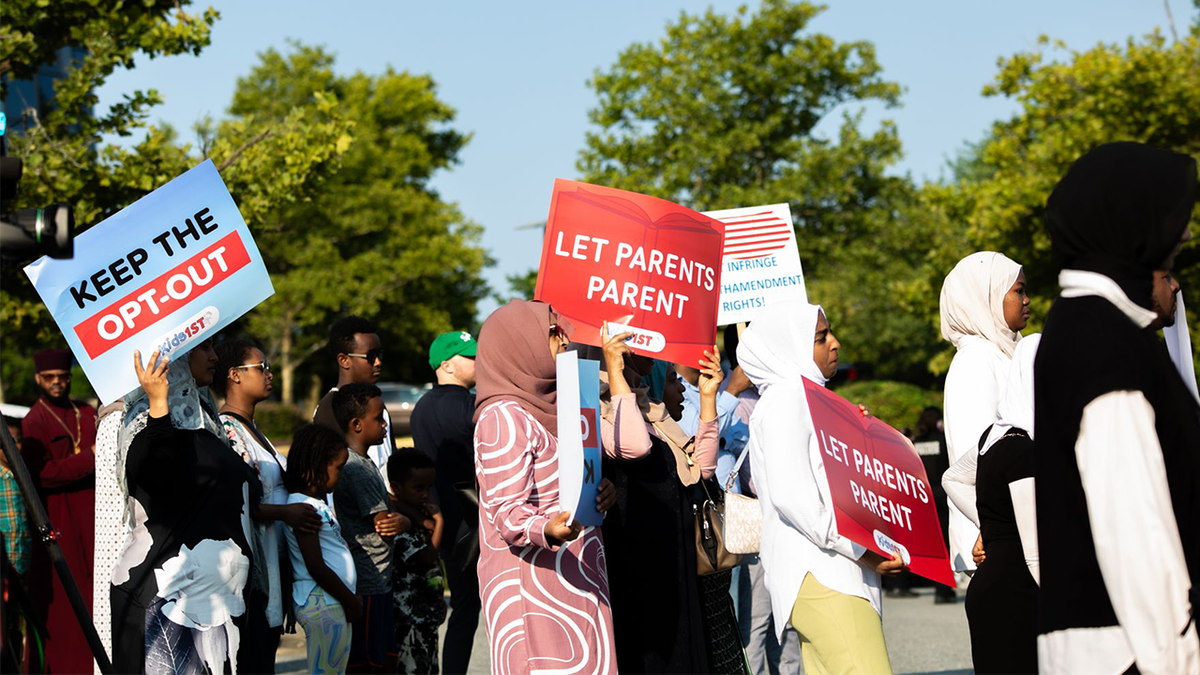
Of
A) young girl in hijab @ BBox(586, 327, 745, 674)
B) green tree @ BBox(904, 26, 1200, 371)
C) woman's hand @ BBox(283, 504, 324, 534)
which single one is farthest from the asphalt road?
green tree @ BBox(904, 26, 1200, 371)

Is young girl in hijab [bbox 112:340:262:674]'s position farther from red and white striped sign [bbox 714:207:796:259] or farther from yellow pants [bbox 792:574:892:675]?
red and white striped sign [bbox 714:207:796:259]

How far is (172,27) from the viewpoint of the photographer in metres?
12.1

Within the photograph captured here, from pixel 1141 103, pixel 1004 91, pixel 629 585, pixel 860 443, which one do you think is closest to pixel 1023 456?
pixel 860 443

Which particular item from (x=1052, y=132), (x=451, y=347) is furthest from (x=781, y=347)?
(x=1052, y=132)

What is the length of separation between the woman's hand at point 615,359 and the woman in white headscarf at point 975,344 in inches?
47.2

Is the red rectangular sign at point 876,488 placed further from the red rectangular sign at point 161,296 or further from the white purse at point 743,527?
the red rectangular sign at point 161,296

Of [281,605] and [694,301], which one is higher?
[694,301]

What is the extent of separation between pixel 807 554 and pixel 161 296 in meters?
2.55

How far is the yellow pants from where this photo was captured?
4680 mm

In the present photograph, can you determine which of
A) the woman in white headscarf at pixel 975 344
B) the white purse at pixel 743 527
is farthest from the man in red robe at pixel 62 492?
the woman in white headscarf at pixel 975 344

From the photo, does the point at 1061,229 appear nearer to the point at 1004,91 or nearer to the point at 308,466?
the point at 308,466

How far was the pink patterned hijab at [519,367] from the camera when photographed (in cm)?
470

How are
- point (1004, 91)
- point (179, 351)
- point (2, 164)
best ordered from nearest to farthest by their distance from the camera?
point (2, 164) → point (179, 351) → point (1004, 91)

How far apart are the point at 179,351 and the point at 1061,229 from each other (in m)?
3.29
